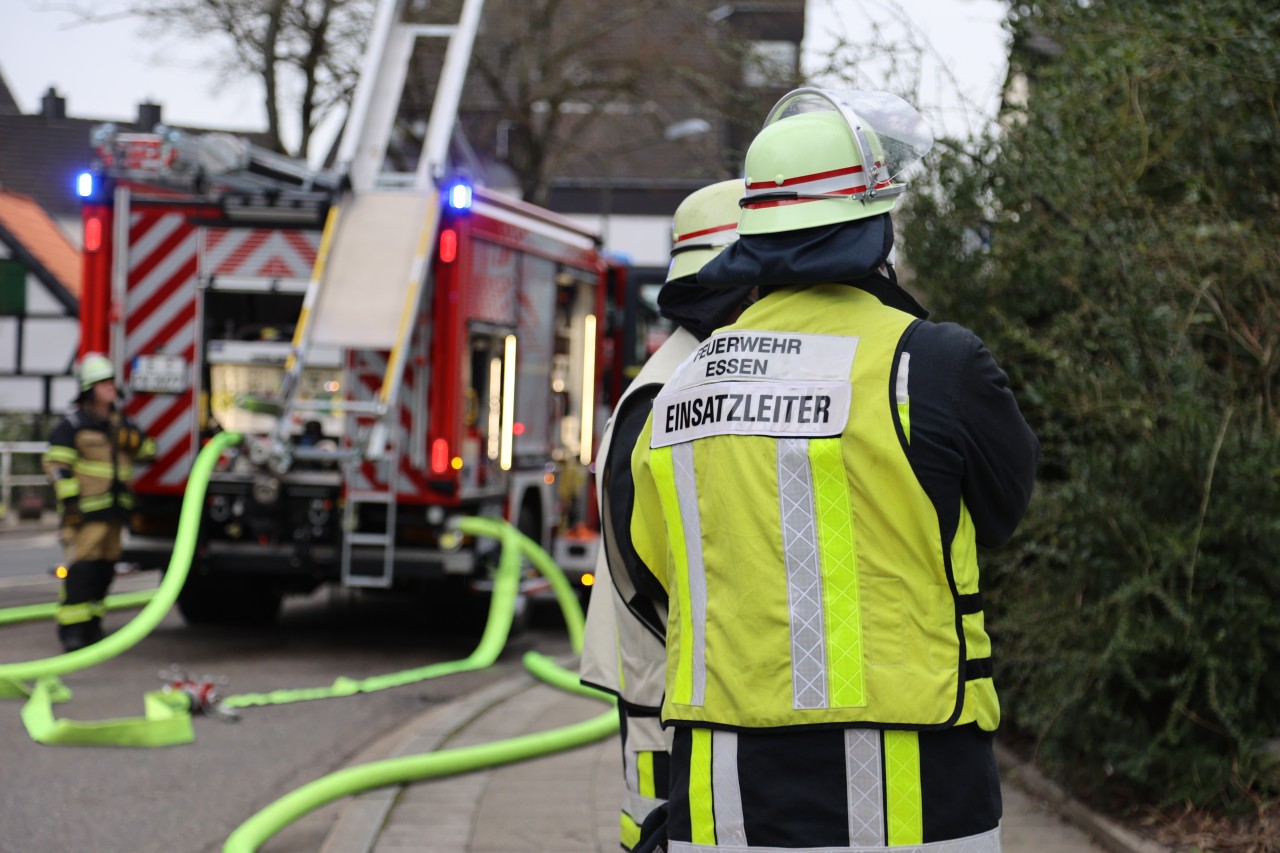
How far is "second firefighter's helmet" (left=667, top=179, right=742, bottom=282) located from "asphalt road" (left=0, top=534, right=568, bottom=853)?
3216 millimetres

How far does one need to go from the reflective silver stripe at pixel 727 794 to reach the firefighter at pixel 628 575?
1.79ft

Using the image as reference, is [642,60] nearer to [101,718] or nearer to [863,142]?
[101,718]

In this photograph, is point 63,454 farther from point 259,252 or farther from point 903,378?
point 903,378

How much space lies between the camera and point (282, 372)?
10.4 metres

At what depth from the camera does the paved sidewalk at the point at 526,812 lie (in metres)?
5.34

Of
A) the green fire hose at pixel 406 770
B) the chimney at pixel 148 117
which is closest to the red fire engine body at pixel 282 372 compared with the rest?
the chimney at pixel 148 117

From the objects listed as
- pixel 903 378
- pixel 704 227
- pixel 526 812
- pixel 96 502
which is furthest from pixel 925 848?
pixel 96 502

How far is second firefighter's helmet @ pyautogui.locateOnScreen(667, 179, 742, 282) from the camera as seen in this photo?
3270 mm

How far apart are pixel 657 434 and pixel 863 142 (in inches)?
22.9

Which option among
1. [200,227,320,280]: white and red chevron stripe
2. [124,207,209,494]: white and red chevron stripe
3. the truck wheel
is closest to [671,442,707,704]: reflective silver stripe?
[200,227,320,280]: white and red chevron stripe

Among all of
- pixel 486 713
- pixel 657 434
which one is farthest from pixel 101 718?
pixel 657 434

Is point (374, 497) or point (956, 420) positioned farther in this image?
point (374, 497)

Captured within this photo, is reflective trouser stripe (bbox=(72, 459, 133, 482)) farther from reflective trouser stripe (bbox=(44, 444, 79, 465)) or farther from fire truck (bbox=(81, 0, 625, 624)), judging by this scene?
fire truck (bbox=(81, 0, 625, 624))

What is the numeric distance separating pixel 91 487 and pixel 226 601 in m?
2.08
